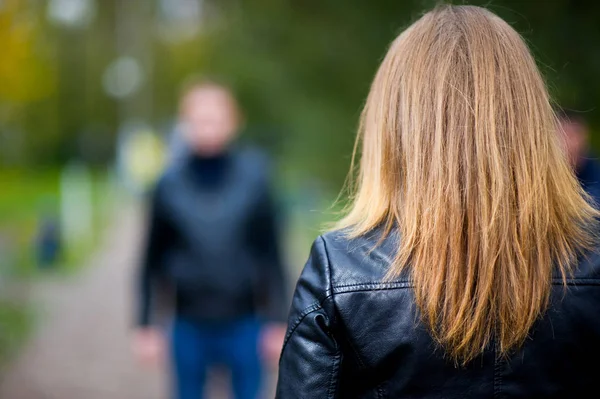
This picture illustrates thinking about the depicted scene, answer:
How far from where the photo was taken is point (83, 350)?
6664 millimetres

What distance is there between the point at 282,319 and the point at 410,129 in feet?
6.69

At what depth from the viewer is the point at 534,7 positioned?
6.70 meters

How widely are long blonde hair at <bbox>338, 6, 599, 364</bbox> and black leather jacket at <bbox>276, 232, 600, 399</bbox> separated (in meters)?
0.04

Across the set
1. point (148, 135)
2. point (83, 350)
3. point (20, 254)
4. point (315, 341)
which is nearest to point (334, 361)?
point (315, 341)

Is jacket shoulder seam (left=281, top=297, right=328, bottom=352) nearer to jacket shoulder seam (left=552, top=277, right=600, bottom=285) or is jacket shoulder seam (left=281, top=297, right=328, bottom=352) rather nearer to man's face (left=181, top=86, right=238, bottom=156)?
jacket shoulder seam (left=552, top=277, right=600, bottom=285)

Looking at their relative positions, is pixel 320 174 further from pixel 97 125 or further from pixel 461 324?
pixel 97 125

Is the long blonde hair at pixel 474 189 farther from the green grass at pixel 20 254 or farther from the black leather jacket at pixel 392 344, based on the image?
the green grass at pixel 20 254

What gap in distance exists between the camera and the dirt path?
17.7 feet

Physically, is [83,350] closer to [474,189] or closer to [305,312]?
[305,312]

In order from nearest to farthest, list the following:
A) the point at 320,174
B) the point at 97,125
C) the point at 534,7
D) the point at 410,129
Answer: the point at 410,129
the point at 534,7
the point at 320,174
the point at 97,125

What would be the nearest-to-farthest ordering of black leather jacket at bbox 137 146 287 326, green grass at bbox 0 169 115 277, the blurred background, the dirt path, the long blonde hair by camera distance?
1. the long blonde hair
2. black leather jacket at bbox 137 146 287 326
3. the dirt path
4. the blurred background
5. green grass at bbox 0 169 115 277

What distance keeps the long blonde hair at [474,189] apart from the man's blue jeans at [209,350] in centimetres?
186

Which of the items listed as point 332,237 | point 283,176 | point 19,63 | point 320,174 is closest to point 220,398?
point 332,237

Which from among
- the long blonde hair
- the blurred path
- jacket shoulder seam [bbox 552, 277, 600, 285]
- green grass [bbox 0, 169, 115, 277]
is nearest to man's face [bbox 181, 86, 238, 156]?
the long blonde hair
